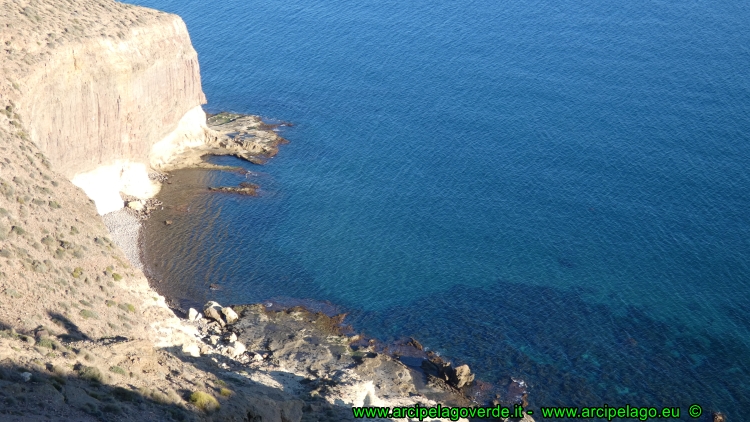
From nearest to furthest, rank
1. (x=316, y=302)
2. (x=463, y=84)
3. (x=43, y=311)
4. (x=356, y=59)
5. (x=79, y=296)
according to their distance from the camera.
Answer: (x=43, y=311)
(x=79, y=296)
(x=316, y=302)
(x=463, y=84)
(x=356, y=59)

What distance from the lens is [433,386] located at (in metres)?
65.1

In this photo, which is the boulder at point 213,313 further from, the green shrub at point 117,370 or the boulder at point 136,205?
the green shrub at point 117,370

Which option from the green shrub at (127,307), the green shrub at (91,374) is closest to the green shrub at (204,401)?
the green shrub at (91,374)

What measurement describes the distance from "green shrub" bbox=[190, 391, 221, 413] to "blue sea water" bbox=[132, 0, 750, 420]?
3182 cm

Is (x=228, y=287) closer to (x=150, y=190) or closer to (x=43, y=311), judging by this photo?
(x=150, y=190)

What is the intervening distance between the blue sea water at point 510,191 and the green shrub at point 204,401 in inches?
1253

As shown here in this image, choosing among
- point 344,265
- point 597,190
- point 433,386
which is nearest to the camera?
point 433,386

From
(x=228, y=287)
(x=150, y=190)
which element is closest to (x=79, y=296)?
(x=228, y=287)

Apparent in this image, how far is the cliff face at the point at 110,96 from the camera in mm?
73750

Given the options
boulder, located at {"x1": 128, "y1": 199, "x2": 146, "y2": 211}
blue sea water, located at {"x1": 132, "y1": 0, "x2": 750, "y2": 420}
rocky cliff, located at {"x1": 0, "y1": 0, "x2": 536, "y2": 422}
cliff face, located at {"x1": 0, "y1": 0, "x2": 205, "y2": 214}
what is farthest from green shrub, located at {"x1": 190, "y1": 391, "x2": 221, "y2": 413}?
boulder, located at {"x1": 128, "y1": 199, "x2": 146, "y2": 211}

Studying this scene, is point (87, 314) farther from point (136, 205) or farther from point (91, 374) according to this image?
point (136, 205)

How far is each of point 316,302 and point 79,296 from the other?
26933mm

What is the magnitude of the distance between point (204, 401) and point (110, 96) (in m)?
50.6

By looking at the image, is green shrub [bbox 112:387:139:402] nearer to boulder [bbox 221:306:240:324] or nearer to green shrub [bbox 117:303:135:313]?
green shrub [bbox 117:303:135:313]
